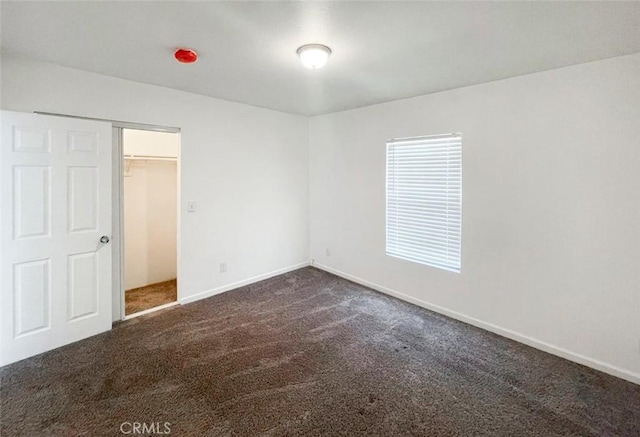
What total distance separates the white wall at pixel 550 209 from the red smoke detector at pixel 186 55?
235 centimetres

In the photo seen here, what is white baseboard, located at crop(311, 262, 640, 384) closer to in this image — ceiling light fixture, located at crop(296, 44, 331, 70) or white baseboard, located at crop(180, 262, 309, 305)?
white baseboard, located at crop(180, 262, 309, 305)

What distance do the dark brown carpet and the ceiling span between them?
2.47 m

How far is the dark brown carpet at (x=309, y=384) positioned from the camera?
186 centimetres

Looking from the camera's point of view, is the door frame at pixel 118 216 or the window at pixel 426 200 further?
the window at pixel 426 200

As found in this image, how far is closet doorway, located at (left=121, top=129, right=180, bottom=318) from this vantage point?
436 centimetres

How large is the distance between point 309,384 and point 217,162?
9.22 feet

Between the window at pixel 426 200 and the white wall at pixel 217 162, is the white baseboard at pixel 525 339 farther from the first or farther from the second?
the white wall at pixel 217 162

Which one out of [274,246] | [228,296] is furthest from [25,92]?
[274,246]

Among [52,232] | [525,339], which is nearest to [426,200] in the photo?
[525,339]

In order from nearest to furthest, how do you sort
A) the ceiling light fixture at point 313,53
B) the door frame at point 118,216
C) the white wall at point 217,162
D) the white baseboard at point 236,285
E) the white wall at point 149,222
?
1. the ceiling light fixture at point 313,53
2. the white wall at point 217,162
3. the door frame at point 118,216
4. the white baseboard at point 236,285
5. the white wall at point 149,222

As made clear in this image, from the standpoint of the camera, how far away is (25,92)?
253 centimetres

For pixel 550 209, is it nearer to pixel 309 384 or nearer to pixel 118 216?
pixel 309 384

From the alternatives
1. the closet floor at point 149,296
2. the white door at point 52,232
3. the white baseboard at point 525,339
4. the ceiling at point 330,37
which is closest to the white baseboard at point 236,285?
the closet floor at point 149,296

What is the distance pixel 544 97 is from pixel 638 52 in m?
0.58
